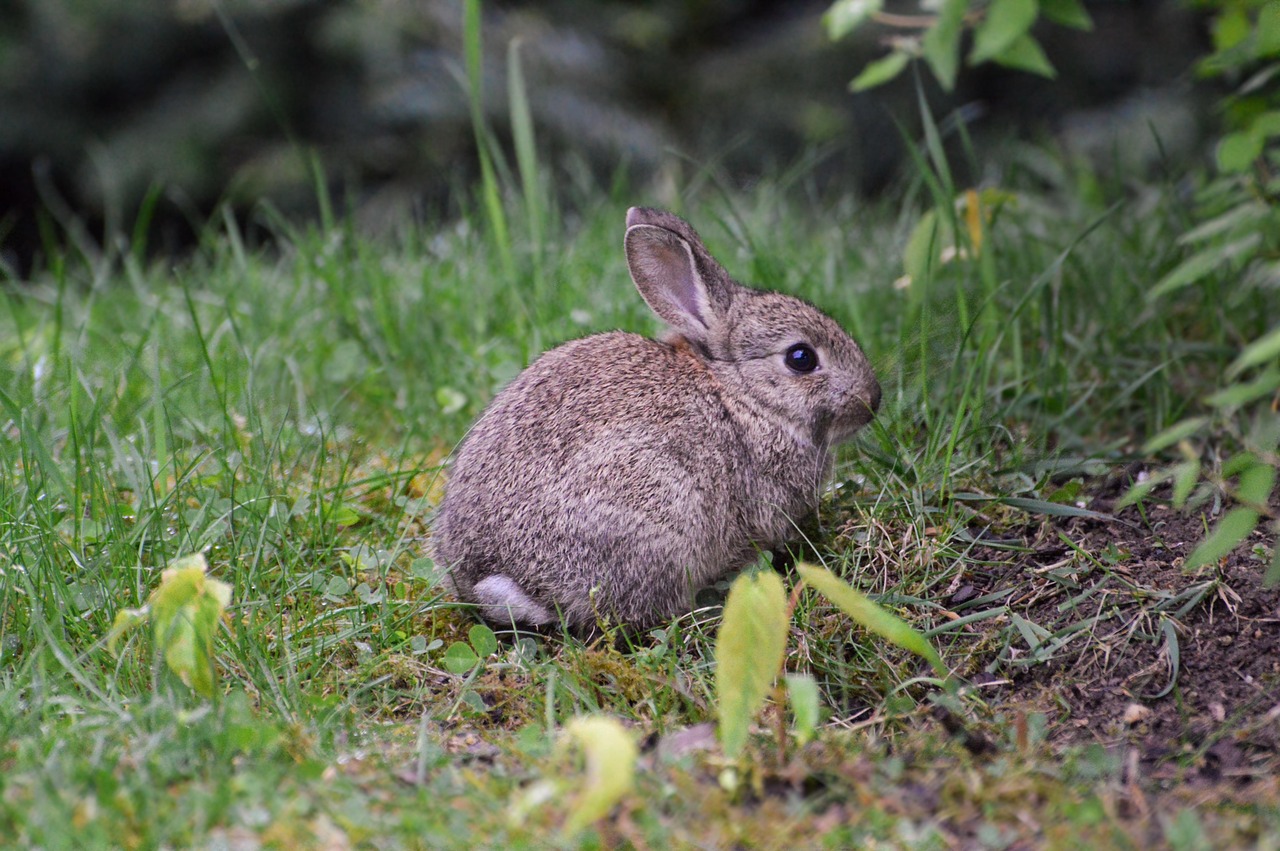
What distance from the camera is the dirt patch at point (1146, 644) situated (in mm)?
2809

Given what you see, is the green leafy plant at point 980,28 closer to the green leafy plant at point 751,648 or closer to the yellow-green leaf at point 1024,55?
the yellow-green leaf at point 1024,55

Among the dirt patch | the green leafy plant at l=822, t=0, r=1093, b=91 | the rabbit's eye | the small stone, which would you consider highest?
the green leafy plant at l=822, t=0, r=1093, b=91

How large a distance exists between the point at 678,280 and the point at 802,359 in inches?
18.5

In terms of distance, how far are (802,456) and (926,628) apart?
0.75 metres

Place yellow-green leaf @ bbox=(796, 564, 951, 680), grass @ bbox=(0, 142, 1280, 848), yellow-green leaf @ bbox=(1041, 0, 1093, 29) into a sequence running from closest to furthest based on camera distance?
grass @ bbox=(0, 142, 1280, 848), yellow-green leaf @ bbox=(796, 564, 951, 680), yellow-green leaf @ bbox=(1041, 0, 1093, 29)

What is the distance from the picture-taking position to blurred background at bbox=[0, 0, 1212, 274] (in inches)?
298

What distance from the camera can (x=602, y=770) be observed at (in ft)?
6.92

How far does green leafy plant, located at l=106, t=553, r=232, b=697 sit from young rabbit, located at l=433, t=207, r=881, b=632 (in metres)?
0.89

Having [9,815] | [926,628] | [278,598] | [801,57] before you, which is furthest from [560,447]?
[801,57]

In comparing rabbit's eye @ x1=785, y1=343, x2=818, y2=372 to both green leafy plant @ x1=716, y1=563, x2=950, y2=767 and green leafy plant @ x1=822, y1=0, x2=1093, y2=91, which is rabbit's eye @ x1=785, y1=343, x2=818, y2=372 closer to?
green leafy plant @ x1=822, y1=0, x2=1093, y2=91

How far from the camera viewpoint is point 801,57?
791 cm

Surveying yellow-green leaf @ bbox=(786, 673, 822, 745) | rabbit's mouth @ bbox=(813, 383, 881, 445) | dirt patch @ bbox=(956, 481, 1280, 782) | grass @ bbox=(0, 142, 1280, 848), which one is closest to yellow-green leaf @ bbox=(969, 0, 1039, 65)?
grass @ bbox=(0, 142, 1280, 848)

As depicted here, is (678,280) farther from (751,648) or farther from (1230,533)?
(1230,533)

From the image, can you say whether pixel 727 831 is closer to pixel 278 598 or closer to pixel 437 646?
pixel 437 646
